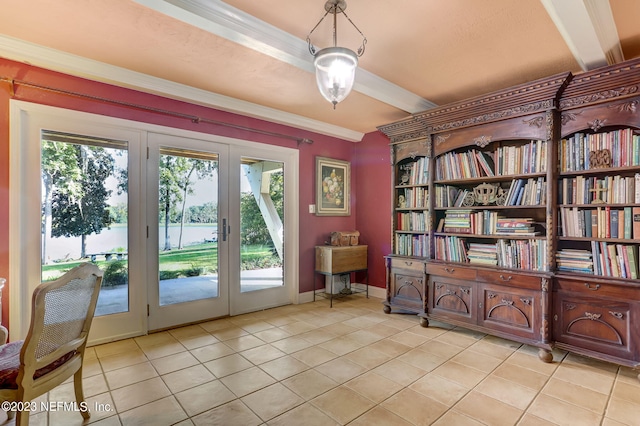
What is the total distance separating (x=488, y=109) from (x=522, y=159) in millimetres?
583

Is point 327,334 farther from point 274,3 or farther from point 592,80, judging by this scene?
point 592,80

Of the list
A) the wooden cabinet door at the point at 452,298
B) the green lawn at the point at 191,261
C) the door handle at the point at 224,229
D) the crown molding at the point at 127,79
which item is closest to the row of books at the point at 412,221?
the wooden cabinet door at the point at 452,298

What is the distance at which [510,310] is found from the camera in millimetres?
2883

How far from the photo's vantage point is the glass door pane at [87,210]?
2.70 meters

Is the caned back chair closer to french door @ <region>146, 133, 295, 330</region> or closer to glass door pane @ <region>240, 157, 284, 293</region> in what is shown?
french door @ <region>146, 133, 295, 330</region>

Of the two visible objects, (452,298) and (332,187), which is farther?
(332,187)

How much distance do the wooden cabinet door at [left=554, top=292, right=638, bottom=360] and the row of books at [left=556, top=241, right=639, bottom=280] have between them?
22 cm

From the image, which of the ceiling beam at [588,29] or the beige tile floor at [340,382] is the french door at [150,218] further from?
the ceiling beam at [588,29]

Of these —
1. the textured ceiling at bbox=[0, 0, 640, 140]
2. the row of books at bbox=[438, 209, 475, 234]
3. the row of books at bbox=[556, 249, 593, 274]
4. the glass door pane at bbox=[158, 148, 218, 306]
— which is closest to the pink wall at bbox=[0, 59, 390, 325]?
the textured ceiling at bbox=[0, 0, 640, 140]

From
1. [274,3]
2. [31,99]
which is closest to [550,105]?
[274,3]

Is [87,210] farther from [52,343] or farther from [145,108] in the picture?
[52,343]

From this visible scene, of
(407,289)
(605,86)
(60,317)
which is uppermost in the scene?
(605,86)

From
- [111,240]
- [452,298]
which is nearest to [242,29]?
[111,240]

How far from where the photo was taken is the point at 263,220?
406 cm
